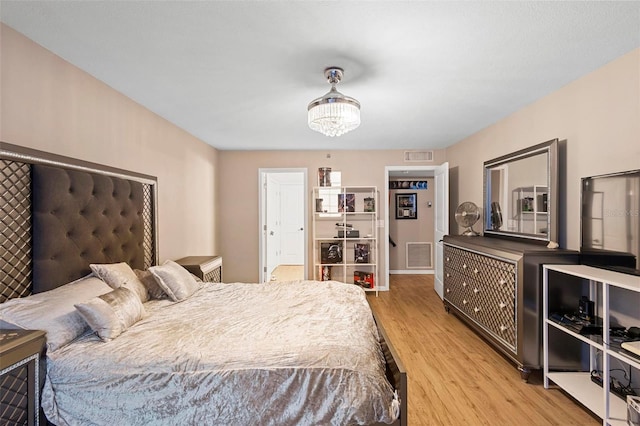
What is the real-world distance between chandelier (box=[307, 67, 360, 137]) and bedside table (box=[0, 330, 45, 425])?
201 centimetres

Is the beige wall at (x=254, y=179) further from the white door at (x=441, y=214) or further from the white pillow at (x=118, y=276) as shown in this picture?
the white pillow at (x=118, y=276)

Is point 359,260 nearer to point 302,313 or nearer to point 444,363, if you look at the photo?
point 444,363

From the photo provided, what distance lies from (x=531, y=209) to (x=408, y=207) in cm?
338

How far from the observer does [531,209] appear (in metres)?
2.71

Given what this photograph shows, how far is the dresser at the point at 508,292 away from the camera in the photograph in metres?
2.21

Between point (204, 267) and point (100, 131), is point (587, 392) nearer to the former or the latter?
point (204, 267)

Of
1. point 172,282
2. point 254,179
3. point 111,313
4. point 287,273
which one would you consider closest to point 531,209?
point 172,282

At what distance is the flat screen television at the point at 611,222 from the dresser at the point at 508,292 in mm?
159

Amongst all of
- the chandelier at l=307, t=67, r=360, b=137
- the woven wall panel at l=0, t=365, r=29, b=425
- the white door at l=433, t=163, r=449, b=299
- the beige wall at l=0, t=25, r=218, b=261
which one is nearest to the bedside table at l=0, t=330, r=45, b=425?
the woven wall panel at l=0, t=365, r=29, b=425

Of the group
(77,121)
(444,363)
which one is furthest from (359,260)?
(77,121)

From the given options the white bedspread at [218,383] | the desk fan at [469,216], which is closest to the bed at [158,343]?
the white bedspread at [218,383]

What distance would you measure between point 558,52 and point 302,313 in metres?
2.46

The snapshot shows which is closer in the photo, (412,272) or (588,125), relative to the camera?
(588,125)

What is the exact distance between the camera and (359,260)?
4.81 metres
